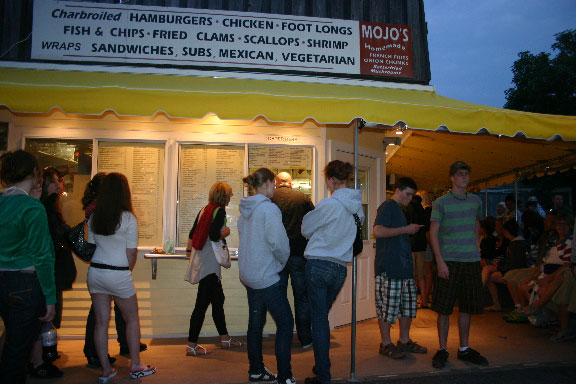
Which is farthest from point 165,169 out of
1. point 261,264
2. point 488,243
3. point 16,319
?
point 488,243

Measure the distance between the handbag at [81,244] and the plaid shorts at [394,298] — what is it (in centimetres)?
290

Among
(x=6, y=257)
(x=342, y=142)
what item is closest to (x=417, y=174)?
(x=342, y=142)

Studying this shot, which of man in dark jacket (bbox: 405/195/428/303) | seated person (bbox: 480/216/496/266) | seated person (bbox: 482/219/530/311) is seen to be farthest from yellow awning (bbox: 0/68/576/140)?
seated person (bbox: 480/216/496/266)

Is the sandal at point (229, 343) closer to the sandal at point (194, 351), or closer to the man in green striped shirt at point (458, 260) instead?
the sandal at point (194, 351)

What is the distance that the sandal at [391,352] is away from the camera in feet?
15.7

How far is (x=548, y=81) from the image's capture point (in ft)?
67.6

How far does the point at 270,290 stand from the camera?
3.73 metres

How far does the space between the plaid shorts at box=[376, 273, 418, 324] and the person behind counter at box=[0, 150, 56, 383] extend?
10.4 ft

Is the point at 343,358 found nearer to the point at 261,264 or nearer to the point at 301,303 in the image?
the point at 301,303

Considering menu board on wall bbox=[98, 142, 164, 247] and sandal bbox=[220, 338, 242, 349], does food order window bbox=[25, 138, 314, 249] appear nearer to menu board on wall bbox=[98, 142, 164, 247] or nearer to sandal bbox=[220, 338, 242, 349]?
menu board on wall bbox=[98, 142, 164, 247]

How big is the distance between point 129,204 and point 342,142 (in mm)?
3403

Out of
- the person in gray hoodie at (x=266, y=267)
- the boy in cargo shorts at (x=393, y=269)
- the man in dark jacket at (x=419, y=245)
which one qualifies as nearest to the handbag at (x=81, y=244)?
the person in gray hoodie at (x=266, y=267)

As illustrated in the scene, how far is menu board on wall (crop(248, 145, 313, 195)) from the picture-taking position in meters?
6.22

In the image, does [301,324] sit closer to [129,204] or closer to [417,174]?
[129,204]
